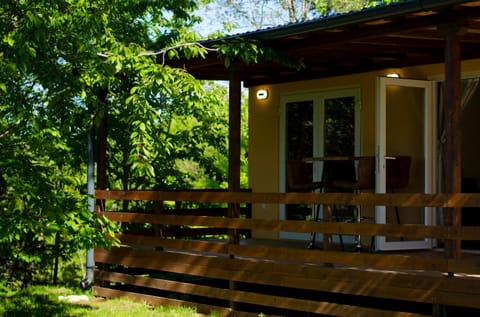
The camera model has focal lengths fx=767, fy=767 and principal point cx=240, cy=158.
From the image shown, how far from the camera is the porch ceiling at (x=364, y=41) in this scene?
20.8 feet

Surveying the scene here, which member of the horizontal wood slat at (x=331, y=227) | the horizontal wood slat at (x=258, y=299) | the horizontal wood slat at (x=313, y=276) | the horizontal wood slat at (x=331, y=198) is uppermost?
the horizontal wood slat at (x=331, y=198)

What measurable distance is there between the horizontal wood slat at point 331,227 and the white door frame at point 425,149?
4.39 feet

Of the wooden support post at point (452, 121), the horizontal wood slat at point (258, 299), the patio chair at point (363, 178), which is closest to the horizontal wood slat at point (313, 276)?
the horizontal wood slat at point (258, 299)

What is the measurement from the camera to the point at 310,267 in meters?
7.29

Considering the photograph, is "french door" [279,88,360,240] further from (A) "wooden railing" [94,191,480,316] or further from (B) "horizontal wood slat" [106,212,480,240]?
(B) "horizontal wood slat" [106,212,480,240]

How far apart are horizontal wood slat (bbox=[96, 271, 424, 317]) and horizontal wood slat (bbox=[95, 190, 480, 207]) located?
0.94 m

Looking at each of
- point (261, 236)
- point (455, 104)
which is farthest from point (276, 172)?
point (455, 104)

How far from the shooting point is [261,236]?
1077 cm

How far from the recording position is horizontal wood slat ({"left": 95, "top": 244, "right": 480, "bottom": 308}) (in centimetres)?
633

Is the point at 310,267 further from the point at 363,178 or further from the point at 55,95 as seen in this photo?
the point at 55,95

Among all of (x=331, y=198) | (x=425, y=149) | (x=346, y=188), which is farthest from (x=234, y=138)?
(x=425, y=149)

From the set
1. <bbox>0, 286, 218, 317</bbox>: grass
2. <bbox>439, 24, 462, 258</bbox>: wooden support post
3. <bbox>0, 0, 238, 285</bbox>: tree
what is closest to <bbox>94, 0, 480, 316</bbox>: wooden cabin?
<bbox>439, 24, 462, 258</bbox>: wooden support post

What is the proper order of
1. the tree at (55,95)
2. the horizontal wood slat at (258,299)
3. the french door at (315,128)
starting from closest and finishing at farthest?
the tree at (55,95), the horizontal wood slat at (258,299), the french door at (315,128)

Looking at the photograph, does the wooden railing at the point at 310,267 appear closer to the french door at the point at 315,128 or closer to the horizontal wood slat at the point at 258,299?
the horizontal wood slat at the point at 258,299
